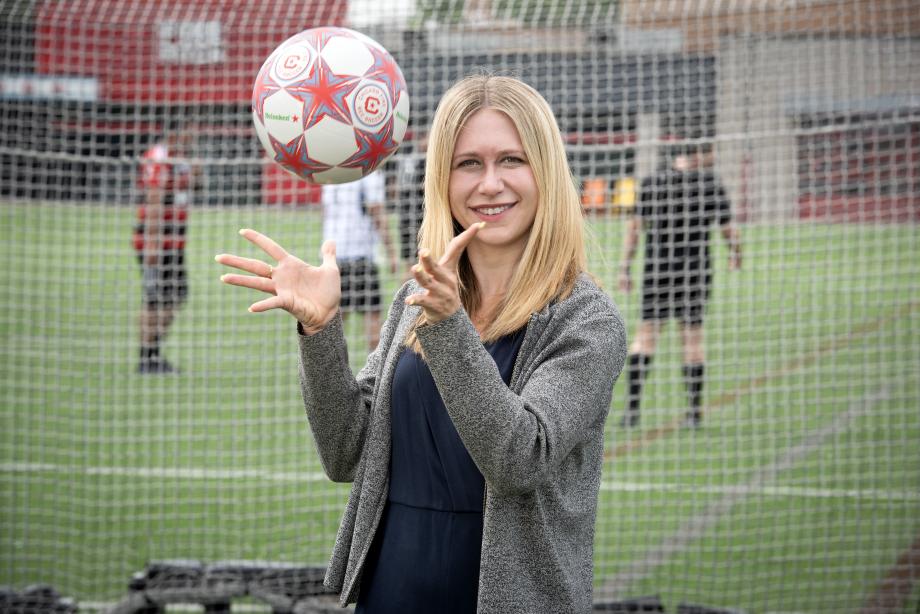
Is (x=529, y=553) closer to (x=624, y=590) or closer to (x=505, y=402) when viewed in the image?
(x=505, y=402)

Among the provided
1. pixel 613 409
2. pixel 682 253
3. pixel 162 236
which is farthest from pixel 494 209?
pixel 162 236

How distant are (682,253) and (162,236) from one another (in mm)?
3987

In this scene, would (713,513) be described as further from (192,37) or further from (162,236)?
(192,37)

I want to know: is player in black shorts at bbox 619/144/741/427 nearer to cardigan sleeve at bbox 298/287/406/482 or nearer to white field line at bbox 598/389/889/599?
white field line at bbox 598/389/889/599

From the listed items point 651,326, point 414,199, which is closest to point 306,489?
point 414,199

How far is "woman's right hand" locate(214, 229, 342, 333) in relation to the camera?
6.60 ft

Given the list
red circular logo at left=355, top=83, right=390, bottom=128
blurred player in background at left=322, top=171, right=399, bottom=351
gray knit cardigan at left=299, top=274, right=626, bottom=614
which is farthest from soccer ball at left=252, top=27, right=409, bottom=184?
blurred player in background at left=322, top=171, right=399, bottom=351

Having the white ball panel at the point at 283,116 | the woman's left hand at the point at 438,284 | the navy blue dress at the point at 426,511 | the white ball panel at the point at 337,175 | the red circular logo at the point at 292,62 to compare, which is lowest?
the navy blue dress at the point at 426,511

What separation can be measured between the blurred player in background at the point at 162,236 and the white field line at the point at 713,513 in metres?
4.02

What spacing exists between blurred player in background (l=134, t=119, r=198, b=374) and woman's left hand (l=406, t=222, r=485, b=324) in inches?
216

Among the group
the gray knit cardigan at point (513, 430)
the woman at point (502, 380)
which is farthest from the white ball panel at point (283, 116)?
the gray knit cardigan at point (513, 430)

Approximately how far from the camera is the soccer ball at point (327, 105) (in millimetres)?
2418

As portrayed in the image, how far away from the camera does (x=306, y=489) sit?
227 inches

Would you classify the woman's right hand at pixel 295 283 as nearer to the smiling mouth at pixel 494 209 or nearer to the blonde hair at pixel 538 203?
the blonde hair at pixel 538 203
